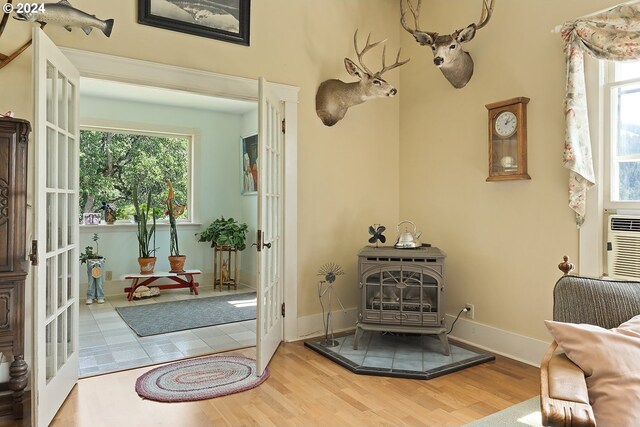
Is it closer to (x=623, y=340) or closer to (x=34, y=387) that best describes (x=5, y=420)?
(x=34, y=387)

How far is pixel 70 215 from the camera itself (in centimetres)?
267

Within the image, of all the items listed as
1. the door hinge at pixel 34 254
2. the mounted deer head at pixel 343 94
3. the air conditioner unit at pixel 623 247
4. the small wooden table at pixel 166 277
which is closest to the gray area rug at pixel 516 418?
the air conditioner unit at pixel 623 247

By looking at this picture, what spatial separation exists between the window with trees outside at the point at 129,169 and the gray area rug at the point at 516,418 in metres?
5.08

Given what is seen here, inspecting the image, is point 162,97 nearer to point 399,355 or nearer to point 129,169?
point 129,169

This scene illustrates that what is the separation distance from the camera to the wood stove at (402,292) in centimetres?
331

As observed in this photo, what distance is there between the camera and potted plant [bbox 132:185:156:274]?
572 cm

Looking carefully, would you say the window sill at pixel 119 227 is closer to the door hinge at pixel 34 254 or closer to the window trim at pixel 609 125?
the door hinge at pixel 34 254

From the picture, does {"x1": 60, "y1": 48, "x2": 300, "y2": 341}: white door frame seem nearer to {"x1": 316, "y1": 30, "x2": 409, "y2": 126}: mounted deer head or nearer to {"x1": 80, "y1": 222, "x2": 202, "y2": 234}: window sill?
{"x1": 316, "y1": 30, "x2": 409, "y2": 126}: mounted deer head

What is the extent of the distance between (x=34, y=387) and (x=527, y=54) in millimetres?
3646

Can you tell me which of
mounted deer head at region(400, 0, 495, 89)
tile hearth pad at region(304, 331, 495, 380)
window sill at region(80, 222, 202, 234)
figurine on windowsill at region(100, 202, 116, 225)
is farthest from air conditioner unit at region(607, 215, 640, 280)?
figurine on windowsill at region(100, 202, 116, 225)

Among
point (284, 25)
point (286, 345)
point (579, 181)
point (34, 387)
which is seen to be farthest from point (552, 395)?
point (284, 25)

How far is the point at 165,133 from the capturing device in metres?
6.26

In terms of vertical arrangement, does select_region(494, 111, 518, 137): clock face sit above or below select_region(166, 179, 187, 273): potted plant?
above

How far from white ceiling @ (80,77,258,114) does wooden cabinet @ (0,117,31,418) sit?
290cm
